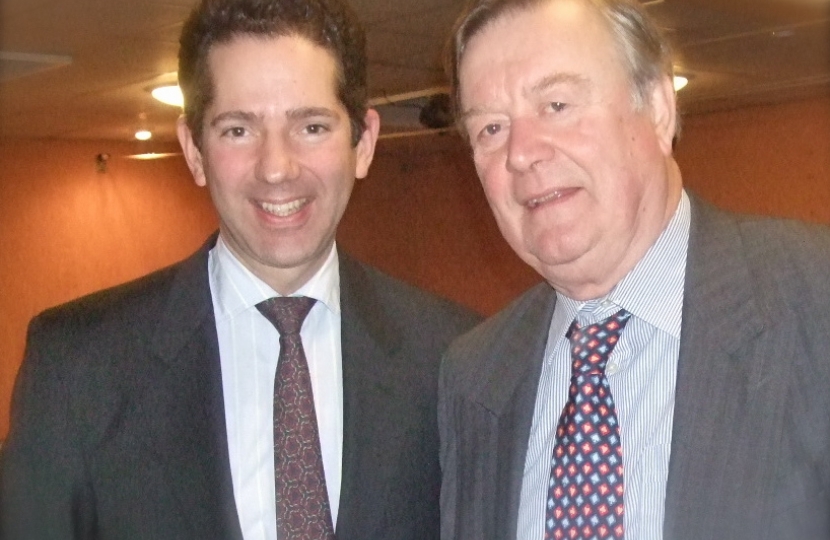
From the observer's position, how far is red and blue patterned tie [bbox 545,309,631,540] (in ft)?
4.99

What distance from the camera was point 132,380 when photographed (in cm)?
177

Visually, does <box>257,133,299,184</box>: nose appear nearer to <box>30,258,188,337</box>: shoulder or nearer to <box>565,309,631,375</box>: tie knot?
<box>30,258,188,337</box>: shoulder

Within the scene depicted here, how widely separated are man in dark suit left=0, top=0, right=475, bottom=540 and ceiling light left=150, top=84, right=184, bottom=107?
13.6 ft

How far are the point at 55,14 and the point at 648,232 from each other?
3225 mm

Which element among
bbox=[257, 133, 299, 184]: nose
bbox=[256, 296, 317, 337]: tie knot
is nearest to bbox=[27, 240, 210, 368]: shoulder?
bbox=[256, 296, 317, 337]: tie knot

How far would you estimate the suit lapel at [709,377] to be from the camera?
1.41 metres

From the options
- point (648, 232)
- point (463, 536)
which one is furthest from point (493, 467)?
point (648, 232)

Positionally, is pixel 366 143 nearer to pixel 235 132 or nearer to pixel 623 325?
pixel 235 132

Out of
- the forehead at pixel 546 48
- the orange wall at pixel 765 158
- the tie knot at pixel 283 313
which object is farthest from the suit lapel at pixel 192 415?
the orange wall at pixel 765 158

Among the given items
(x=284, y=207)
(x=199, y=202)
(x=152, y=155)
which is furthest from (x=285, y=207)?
(x=199, y=202)

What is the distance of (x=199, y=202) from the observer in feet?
30.5

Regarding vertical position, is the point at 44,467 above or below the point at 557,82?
below

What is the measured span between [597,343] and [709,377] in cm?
23

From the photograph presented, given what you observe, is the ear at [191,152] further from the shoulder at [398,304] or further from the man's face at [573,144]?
the man's face at [573,144]
